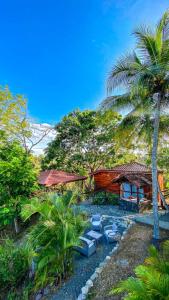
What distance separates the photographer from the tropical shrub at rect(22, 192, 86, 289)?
600 cm

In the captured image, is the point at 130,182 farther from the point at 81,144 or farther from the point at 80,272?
the point at 81,144

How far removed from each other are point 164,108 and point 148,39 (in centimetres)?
319

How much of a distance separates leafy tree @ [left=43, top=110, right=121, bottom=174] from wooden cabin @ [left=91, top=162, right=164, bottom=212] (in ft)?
6.62

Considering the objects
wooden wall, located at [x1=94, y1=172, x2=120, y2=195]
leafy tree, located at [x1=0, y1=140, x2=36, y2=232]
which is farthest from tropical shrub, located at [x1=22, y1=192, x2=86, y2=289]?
wooden wall, located at [x1=94, y1=172, x2=120, y2=195]

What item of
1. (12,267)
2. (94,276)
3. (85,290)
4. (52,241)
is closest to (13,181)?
(12,267)

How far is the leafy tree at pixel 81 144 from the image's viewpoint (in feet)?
58.7

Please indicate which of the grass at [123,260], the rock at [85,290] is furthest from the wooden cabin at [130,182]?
the rock at [85,290]

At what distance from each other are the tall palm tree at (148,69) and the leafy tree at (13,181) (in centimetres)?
702

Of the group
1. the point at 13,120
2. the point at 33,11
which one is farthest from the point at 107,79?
the point at 13,120

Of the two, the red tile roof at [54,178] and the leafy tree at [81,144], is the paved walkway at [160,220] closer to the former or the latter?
the red tile roof at [54,178]

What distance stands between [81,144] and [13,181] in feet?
27.9

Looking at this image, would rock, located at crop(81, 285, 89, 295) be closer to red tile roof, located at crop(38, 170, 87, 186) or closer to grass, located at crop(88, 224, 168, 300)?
grass, located at crop(88, 224, 168, 300)

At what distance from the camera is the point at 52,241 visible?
20.6 ft

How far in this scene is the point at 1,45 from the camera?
14.1 meters
